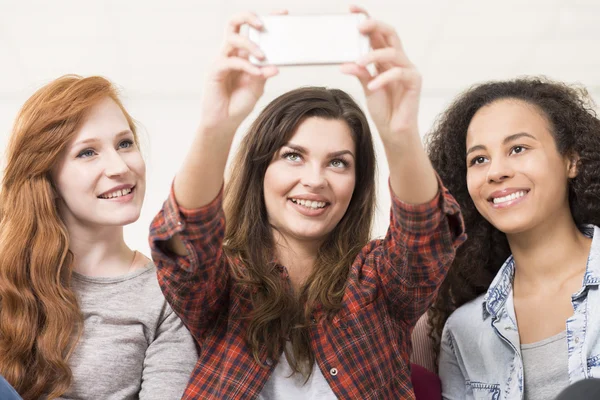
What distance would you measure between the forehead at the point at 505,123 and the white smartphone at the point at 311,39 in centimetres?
74

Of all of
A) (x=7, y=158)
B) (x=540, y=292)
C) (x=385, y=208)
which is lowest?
(x=385, y=208)

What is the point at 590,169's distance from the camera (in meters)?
1.61

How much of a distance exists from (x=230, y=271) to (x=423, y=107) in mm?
4662

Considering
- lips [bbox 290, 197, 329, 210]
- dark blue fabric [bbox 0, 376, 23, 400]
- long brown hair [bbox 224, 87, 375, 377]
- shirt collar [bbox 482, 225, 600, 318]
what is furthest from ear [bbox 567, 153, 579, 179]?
dark blue fabric [bbox 0, 376, 23, 400]

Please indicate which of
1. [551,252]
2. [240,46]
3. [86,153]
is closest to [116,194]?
[86,153]

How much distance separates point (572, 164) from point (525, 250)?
24 cm

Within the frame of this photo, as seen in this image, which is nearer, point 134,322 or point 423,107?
point 134,322

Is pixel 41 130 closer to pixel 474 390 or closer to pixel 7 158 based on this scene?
pixel 7 158

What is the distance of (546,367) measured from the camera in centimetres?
149

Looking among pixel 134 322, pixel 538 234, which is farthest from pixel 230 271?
pixel 538 234

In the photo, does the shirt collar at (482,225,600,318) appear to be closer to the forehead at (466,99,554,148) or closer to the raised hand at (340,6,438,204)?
the forehead at (466,99,554,148)

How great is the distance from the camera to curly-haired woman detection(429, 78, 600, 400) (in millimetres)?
1501

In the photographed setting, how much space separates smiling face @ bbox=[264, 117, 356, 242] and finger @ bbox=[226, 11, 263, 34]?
43 cm

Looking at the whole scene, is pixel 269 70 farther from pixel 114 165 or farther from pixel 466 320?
pixel 466 320
